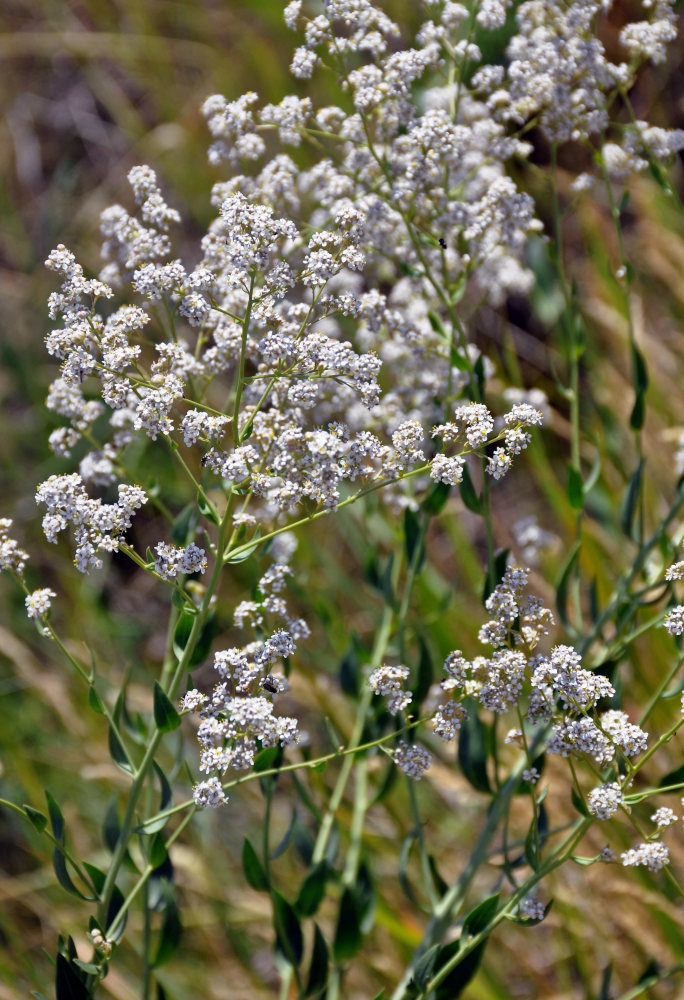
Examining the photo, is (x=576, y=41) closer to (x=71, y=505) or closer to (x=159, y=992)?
(x=71, y=505)

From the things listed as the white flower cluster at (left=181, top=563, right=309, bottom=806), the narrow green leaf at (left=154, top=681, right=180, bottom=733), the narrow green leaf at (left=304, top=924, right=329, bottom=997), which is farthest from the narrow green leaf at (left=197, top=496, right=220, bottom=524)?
the narrow green leaf at (left=304, top=924, right=329, bottom=997)

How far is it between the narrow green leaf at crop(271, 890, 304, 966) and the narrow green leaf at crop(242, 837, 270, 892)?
0.05 meters

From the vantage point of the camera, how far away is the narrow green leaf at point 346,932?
2.37 m

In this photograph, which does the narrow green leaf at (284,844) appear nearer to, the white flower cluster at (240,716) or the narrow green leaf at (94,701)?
the white flower cluster at (240,716)

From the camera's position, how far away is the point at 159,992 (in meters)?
2.24

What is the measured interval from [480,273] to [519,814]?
1.79 metres

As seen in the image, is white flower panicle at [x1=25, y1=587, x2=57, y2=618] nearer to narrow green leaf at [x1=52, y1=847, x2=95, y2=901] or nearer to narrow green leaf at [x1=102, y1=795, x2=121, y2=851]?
narrow green leaf at [x1=52, y1=847, x2=95, y2=901]

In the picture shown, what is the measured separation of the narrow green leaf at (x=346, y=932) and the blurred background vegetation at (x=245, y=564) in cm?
19

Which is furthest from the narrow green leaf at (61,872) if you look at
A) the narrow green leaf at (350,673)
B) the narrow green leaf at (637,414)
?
the narrow green leaf at (637,414)

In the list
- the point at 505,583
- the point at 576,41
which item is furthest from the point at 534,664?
the point at 576,41

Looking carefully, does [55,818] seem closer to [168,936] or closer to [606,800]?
[168,936]

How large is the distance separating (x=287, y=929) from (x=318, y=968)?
0.42 ft

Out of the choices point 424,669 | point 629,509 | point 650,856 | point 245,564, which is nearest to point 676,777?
point 650,856

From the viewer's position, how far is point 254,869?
2.25 meters
